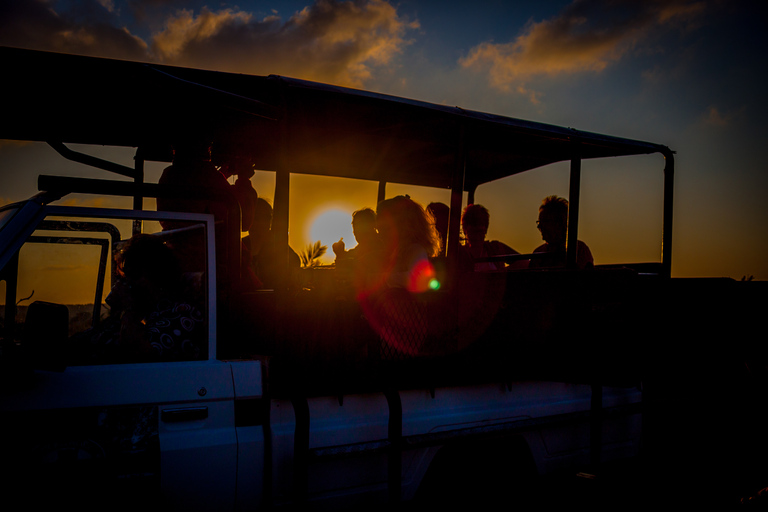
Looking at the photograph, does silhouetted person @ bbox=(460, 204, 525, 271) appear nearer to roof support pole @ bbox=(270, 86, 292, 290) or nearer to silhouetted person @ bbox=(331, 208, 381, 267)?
Answer: silhouetted person @ bbox=(331, 208, 381, 267)

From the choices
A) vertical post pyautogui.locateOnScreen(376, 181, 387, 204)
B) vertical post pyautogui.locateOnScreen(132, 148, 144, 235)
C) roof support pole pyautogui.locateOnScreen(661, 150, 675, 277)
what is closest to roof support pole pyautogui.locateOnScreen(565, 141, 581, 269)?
roof support pole pyautogui.locateOnScreen(661, 150, 675, 277)

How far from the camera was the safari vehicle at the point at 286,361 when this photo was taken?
1926 mm

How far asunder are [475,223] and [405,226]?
6.84ft

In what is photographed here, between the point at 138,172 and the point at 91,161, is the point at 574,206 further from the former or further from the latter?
the point at 91,161

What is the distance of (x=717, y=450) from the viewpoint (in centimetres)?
304

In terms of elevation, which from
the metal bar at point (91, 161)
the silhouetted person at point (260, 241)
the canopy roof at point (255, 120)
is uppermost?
the canopy roof at point (255, 120)

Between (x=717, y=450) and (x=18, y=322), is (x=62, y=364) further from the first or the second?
(x=717, y=450)

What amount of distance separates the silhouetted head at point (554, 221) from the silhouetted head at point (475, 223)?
617mm

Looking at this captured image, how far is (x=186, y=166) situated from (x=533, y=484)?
3108 millimetres

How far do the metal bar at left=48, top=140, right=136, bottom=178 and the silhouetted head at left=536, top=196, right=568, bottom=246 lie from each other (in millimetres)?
4113

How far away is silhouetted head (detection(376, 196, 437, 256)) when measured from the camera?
3447 millimetres

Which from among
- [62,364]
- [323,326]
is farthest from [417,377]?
[62,364]

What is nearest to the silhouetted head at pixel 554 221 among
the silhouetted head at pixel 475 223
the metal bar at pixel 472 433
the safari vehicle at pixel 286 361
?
the silhouetted head at pixel 475 223

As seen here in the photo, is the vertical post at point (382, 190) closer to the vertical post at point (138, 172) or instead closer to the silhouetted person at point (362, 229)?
the silhouetted person at point (362, 229)
